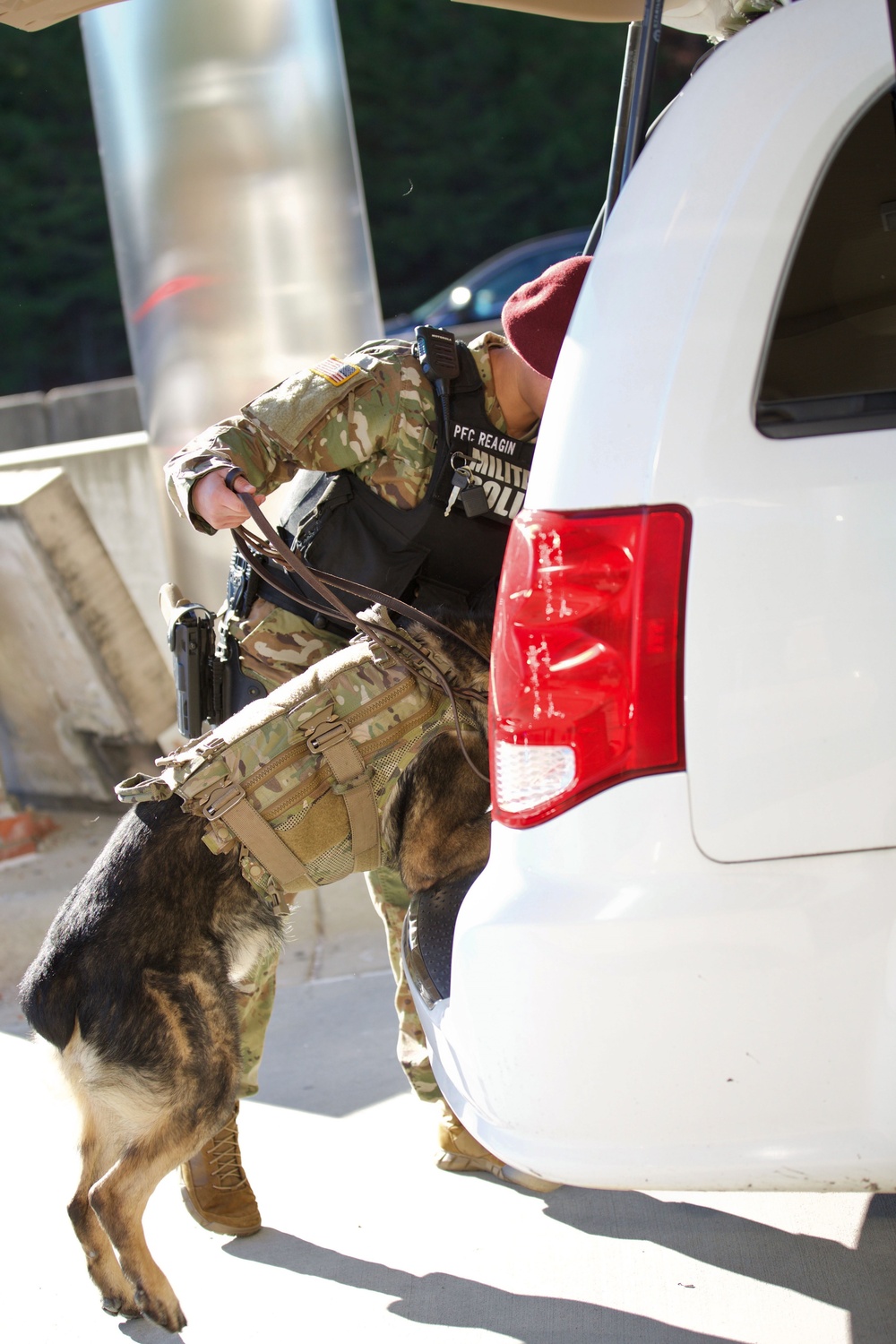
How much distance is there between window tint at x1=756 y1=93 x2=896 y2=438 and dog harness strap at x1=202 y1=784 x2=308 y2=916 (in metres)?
1.21

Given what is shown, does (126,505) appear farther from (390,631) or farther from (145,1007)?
(145,1007)

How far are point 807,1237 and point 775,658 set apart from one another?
4.66 ft

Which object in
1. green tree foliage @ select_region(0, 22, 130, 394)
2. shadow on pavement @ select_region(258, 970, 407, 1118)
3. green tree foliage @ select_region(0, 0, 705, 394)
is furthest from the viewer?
green tree foliage @ select_region(0, 0, 705, 394)

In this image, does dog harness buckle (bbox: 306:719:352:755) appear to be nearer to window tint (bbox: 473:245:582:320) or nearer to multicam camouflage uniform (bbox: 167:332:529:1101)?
multicam camouflage uniform (bbox: 167:332:529:1101)

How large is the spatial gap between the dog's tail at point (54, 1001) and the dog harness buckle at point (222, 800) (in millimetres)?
403

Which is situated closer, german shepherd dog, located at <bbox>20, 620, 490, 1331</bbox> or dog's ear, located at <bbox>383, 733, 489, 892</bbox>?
german shepherd dog, located at <bbox>20, 620, 490, 1331</bbox>

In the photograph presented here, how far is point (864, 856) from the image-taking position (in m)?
1.48

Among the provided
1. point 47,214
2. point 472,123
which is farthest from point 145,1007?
point 472,123

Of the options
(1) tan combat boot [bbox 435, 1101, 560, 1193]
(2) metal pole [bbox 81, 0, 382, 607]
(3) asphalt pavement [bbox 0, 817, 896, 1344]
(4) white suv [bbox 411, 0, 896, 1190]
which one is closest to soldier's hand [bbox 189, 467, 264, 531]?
(4) white suv [bbox 411, 0, 896, 1190]

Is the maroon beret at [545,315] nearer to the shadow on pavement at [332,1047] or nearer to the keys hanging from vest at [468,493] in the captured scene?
the keys hanging from vest at [468,493]

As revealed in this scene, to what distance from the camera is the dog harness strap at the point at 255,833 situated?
2.24 meters

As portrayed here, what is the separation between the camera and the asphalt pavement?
217 cm

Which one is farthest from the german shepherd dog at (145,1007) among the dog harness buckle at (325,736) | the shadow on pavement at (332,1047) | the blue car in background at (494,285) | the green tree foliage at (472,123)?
the green tree foliage at (472,123)

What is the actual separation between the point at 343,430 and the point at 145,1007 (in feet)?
4.07
